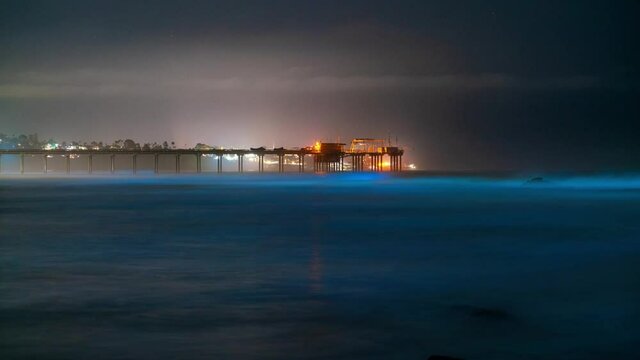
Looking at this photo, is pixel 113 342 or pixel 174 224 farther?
pixel 174 224

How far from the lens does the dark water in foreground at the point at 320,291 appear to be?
10250mm

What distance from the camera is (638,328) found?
429 inches

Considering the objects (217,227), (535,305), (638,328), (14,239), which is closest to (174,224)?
(217,227)

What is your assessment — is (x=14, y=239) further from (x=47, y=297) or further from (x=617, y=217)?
(x=617, y=217)

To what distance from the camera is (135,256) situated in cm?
1895

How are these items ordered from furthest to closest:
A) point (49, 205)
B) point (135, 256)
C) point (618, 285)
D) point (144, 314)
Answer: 1. point (49, 205)
2. point (135, 256)
3. point (618, 285)
4. point (144, 314)

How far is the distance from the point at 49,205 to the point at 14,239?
60.2 ft

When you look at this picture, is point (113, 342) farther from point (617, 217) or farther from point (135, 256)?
point (617, 217)

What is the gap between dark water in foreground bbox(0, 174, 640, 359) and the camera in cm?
1025

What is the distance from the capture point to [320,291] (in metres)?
14.0

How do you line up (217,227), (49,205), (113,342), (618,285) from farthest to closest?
(49,205)
(217,227)
(618,285)
(113,342)

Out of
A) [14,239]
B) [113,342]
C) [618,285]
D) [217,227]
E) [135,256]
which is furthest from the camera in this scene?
[217,227]

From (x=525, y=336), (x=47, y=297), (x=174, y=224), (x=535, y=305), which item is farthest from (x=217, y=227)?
(x=525, y=336)

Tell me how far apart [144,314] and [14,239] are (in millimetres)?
12635
